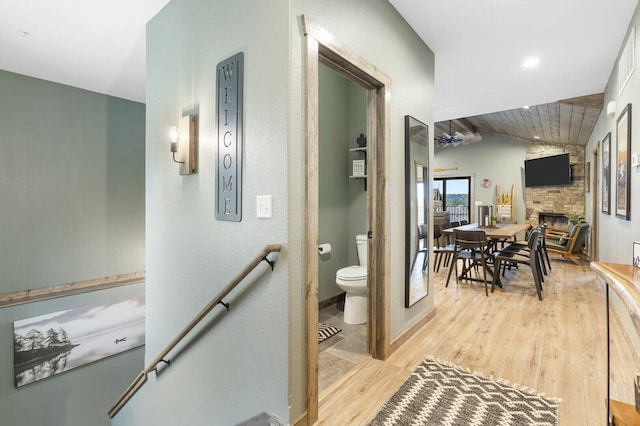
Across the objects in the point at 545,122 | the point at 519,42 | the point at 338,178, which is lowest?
the point at 338,178

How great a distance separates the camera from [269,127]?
5.49 feet

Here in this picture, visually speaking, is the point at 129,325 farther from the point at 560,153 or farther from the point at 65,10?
the point at 560,153

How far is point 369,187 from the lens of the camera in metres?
2.46

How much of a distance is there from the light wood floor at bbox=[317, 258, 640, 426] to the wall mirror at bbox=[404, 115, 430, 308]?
1.58 ft

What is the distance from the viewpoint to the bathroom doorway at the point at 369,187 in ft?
5.47

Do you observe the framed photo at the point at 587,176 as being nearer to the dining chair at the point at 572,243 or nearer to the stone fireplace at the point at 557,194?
the stone fireplace at the point at 557,194

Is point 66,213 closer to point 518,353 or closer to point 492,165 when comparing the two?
point 518,353

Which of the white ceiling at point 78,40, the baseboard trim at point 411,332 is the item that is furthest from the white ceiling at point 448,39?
the baseboard trim at point 411,332

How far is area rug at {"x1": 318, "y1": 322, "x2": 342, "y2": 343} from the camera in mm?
2895

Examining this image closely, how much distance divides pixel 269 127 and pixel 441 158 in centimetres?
962

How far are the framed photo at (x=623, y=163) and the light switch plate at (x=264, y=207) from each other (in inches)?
129

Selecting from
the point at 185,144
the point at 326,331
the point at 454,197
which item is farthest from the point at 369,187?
the point at 454,197

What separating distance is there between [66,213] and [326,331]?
3527 millimetres

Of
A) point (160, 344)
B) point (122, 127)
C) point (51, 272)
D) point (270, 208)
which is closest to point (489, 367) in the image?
point (270, 208)
